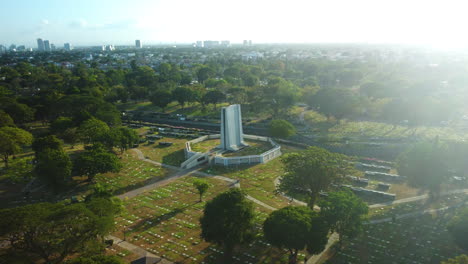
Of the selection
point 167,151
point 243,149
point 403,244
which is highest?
point 243,149


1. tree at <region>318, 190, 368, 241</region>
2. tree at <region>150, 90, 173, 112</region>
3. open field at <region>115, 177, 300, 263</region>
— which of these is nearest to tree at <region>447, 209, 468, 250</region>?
tree at <region>318, 190, 368, 241</region>

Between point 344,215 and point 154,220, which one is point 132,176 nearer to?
point 154,220

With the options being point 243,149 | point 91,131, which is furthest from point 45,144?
point 243,149

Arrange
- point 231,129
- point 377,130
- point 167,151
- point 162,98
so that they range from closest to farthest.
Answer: point 231,129 → point 167,151 → point 377,130 → point 162,98

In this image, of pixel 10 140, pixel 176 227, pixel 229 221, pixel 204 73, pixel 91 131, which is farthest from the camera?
pixel 204 73

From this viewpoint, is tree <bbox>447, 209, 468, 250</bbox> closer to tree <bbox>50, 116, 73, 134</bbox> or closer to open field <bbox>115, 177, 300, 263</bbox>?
open field <bbox>115, 177, 300, 263</bbox>

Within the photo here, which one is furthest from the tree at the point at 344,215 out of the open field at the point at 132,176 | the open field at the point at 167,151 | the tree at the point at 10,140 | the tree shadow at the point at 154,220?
the tree at the point at 10,140
